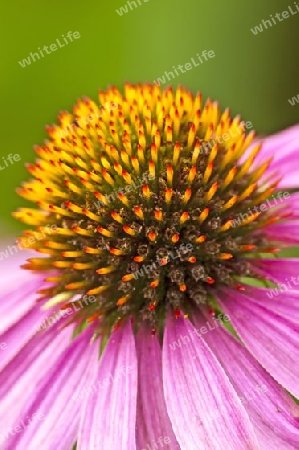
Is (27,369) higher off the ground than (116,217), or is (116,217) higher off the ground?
(116,217)

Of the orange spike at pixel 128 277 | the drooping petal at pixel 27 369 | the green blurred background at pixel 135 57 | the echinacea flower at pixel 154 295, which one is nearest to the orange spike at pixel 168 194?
the echinacea flower at pixel 154 295

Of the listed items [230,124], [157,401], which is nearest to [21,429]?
[157,401]

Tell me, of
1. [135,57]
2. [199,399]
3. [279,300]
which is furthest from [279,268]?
[135,57]

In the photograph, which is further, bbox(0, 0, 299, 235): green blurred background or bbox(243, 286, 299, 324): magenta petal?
bbox(0, 0, 299, 235): green blurred background

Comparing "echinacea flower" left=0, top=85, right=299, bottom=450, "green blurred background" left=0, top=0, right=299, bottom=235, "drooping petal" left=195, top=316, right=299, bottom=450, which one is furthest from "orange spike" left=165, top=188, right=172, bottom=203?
"green blurred background" left=0, top=0, right=299, bottom=235

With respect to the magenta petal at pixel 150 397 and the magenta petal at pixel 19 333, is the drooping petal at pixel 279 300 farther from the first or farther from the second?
the magenta petal at pixel 19 333

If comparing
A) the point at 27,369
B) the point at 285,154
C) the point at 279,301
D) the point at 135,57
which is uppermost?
the point at 135,57

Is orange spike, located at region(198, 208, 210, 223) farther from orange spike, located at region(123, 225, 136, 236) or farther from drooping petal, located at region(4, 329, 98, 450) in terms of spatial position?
drooping petal, located at region(4, 329, 98, 450)

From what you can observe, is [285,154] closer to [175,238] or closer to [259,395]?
[175,238]
